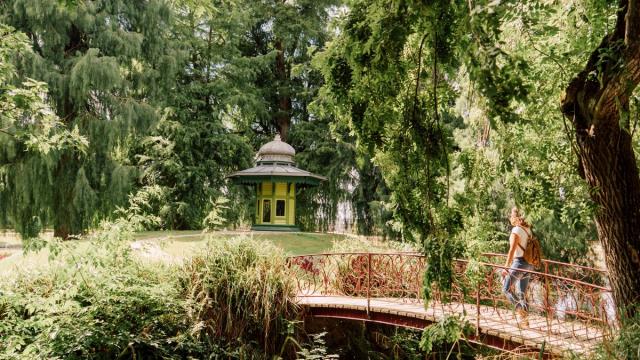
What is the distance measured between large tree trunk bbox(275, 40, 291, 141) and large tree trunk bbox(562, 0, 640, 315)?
63.5 ft

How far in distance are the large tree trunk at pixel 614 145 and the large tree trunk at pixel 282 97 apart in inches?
762

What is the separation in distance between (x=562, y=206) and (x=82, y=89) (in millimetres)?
11937

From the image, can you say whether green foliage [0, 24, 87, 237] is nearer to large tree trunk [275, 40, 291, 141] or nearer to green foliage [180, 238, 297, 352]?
green foliage [180, 238, 297, 352]

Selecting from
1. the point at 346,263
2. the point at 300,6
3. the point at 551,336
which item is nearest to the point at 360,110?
the point at 551,336

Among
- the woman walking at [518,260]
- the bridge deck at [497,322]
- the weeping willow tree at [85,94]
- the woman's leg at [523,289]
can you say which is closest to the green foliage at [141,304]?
the bridge deck at [497,322]

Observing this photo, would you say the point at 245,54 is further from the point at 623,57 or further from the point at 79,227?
the point at 623,57

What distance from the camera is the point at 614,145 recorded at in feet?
14.8

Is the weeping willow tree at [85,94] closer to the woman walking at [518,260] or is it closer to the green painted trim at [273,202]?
the green painted trim at [273,202]

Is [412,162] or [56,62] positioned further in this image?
[56,62]

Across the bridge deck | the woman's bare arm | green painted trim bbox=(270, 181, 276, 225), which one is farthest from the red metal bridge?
green painted trim bbox=(270, 181, 276, 225)

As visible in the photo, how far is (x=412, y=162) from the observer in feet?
13.3

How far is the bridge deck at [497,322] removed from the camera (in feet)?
19.9

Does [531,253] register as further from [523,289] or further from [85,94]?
[85,94]

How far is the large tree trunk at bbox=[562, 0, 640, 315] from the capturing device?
3.89 meters
